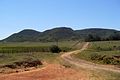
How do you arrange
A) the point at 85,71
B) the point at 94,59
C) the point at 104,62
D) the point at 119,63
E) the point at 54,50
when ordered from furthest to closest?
the point at 54,50 → the point at 94,59 → the point at 104,62 → the point at 119,63 → the point at 85,71

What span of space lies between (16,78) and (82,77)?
8004 mm

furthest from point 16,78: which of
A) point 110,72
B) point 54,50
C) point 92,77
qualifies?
point 54,50

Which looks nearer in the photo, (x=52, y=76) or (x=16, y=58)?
(x=52, y=76)

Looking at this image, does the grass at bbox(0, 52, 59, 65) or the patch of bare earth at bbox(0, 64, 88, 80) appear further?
the grass at bbox(0, 52, 59, 65)

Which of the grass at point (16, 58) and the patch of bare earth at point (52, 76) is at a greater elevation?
the grass at point (16, 58)

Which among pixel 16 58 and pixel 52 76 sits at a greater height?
→ pixel 16 58

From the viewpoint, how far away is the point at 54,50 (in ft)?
308

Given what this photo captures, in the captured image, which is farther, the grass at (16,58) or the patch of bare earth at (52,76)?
the grass at (16,58)


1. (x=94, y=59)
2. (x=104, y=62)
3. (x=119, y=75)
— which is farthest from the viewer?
(x=94, y=59)

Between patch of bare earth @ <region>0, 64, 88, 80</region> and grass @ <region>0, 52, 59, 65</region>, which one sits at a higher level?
grass @ <region>0, 52, 59, 65</region>

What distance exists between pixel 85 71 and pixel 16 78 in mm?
9996

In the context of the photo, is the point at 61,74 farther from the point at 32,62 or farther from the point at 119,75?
the point at 32,62

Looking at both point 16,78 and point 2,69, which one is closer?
point 16,78

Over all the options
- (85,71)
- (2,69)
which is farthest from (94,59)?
(2,69)
